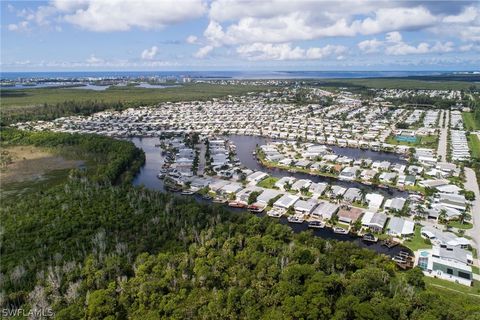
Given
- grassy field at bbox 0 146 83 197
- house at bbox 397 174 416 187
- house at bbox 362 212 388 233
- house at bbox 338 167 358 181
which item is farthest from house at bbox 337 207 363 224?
grassy field at bbox 0 146 83 197

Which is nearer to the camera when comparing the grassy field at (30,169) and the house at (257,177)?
the grassy field at (30,169)

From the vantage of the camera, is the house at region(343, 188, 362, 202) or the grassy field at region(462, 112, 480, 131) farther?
the grassy field at region(462, 112, 480, 131)

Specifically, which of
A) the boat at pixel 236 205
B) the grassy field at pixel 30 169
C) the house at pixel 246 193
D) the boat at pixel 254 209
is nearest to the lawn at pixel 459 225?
the boat at pixel 254 209

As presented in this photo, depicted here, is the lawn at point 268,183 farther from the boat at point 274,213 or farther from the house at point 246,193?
the boat at point 274,213

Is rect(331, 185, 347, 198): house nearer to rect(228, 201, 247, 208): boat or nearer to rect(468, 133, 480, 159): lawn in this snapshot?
rect(228, 201, 247, 208): boat

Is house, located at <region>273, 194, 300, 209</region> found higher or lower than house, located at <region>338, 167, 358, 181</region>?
lower

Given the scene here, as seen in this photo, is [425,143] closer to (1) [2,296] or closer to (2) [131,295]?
(2) [131,295]

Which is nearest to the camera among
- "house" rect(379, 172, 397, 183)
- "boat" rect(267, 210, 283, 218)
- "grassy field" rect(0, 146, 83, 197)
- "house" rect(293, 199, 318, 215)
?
"boat" rect(267, 210, 283, 218)

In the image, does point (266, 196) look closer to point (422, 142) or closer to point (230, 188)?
point (230, 188)
